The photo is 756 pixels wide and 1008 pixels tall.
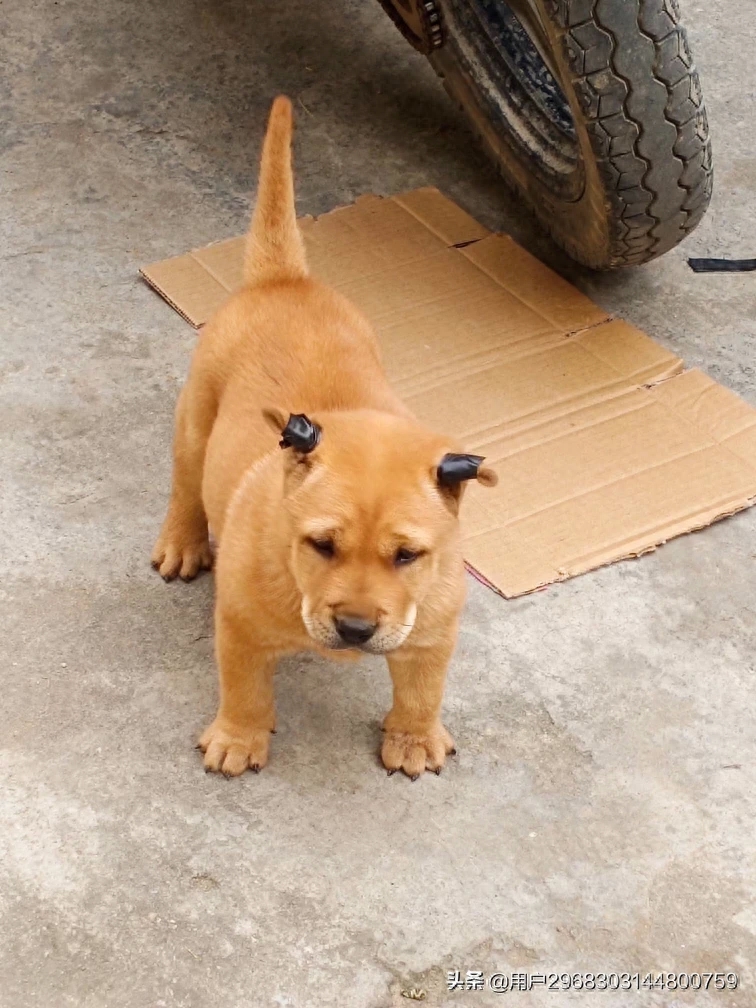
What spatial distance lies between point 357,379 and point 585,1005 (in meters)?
1.51

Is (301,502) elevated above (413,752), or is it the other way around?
(301,502)

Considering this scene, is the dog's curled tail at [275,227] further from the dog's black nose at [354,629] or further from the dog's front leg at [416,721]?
the dog's black nose at [354,629]

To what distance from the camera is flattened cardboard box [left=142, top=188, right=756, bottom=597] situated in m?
3.89

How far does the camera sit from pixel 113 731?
3197mm

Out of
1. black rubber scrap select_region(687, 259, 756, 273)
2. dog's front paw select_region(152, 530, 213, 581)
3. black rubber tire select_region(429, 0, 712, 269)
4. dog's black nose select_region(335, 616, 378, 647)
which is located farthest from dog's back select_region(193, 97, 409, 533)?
black rubber scrap select_region(687, 259, 756, 273)

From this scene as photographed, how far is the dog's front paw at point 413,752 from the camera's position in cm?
316


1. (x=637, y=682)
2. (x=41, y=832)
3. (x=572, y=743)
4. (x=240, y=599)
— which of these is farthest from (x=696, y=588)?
(x=41, y=832)

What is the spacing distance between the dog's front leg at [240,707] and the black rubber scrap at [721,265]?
2769mm

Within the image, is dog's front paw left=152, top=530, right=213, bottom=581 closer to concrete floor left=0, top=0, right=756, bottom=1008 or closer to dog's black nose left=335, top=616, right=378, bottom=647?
concrete floor left=0, top=0, right=756, bottom=1008

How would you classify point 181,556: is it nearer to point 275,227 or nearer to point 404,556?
point 275,227

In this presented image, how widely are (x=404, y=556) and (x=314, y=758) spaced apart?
30.9 inches

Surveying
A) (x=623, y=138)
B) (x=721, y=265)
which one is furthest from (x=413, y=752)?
(x=721, y=265)

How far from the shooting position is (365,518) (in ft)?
8.46

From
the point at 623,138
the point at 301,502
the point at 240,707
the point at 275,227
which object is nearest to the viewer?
the point at 301,502
